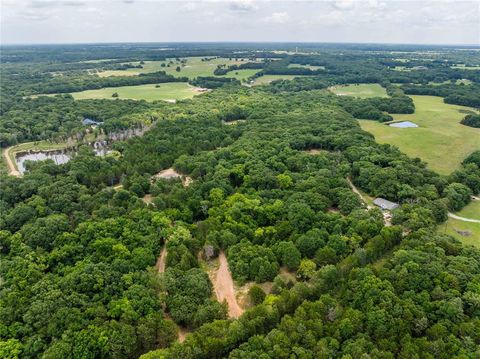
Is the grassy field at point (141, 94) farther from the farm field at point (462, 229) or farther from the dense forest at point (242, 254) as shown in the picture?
the farm field at point (462, 229)

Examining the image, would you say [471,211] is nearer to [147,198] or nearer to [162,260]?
[162,260]

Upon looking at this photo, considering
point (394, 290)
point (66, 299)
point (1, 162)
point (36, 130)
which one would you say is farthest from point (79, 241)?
point (36, 130)

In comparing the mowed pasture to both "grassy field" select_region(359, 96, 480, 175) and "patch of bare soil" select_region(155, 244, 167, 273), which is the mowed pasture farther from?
"patch of bare soil" select_region(155, 244, 167, 273)

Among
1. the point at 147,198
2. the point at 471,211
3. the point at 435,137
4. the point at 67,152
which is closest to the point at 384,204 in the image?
the point at 471,211

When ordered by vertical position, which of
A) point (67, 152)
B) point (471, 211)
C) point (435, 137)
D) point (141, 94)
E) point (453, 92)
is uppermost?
point (471, 211)

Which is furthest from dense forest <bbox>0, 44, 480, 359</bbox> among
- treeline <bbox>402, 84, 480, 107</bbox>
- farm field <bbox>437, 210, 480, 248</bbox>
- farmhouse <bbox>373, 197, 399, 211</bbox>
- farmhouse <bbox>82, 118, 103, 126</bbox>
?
treeline <bbox>402, 84, 480, 107</bbox>

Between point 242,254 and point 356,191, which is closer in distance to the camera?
point 242,254
